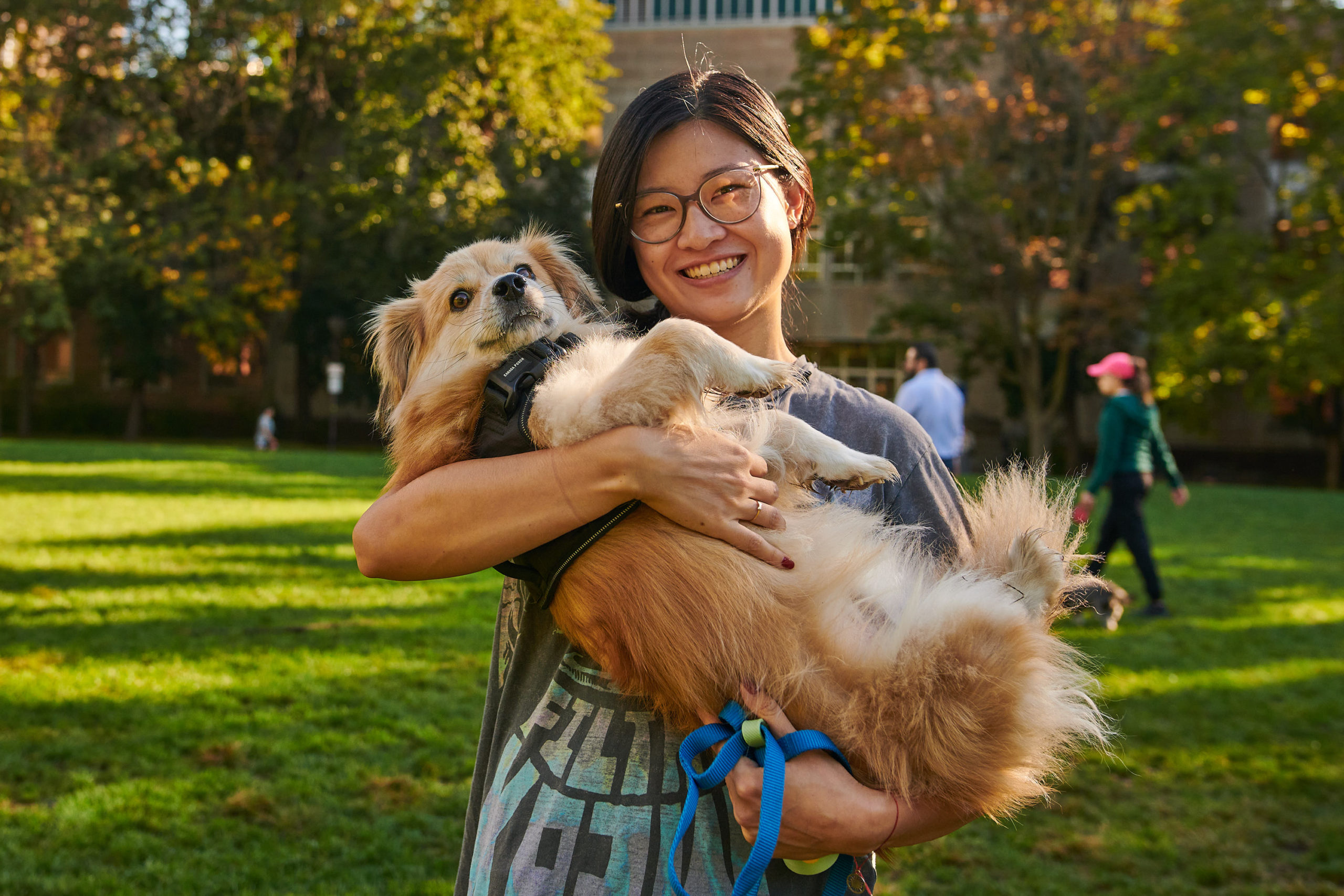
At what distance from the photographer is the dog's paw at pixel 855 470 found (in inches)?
76.7

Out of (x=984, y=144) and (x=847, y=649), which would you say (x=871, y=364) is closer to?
(x=984, y=144)

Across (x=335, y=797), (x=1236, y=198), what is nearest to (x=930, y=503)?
(x=335, y=797)

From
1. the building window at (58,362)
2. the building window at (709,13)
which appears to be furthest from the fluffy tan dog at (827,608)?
the building window at (58,362)

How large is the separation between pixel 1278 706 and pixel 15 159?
82.1 feet

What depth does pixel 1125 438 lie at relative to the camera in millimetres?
9141

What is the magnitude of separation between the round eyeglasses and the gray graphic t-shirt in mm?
554

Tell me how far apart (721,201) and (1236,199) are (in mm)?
32934

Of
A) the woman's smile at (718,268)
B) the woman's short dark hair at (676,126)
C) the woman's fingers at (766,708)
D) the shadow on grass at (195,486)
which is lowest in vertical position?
the shadow on grass at (195,486)

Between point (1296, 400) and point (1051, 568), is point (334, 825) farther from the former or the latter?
point (1296, 400)

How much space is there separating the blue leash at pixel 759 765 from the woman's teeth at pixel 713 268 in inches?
37.3

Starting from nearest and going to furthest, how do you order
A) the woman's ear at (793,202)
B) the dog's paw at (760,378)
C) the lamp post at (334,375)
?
the dog's paw at (760,378) → the woman's ear at (793,202) → the lamp post at (334,375)

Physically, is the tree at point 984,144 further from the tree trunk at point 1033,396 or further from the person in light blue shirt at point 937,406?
the person in light blue shirt at point 937,406

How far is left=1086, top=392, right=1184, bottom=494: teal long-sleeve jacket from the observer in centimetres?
907

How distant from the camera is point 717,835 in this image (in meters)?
1.69
